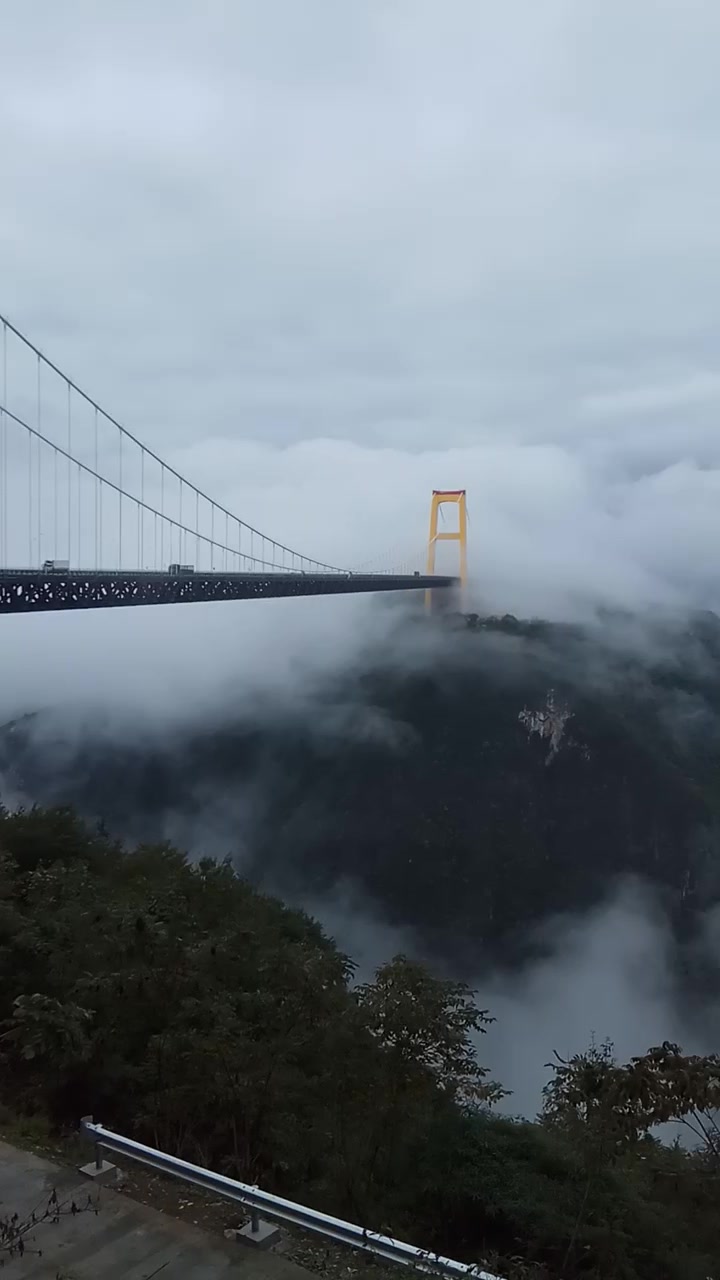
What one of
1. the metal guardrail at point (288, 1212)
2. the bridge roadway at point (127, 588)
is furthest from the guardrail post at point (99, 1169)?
the bridge roadway at point (127, 588)

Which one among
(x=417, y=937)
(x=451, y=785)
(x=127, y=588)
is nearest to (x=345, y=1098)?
(x=127, y=588)

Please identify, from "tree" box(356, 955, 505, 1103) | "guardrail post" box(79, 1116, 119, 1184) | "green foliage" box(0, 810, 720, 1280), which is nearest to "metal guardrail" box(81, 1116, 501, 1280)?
"guardrail post" box(79, 1116, 119, 1184)

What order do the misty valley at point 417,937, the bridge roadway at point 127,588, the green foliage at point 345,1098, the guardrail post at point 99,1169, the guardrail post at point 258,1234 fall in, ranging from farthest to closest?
the bridge roadway at point 127,588 < the misty valley at point 417,937 < the green foliage at point 345,1098 < the guardrail post at point 99,1169 < the guardrail post at point 258,1234

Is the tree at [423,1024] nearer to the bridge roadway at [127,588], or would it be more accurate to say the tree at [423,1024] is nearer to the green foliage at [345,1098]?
the green foliage at [345,1098]

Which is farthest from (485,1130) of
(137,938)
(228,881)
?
(228,881)

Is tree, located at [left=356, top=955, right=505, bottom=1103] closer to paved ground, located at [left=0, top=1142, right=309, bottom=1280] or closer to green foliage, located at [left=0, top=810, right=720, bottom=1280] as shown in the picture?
green foliage, located at [left=0, top=810, right=720, bottom=1280]
